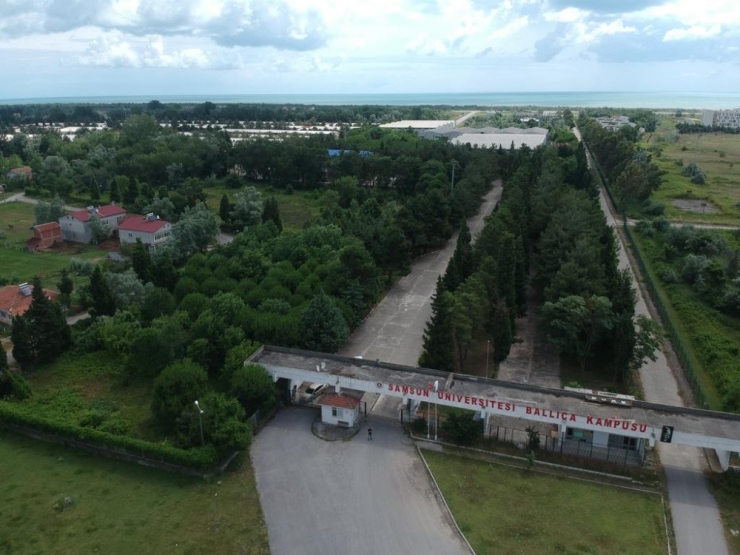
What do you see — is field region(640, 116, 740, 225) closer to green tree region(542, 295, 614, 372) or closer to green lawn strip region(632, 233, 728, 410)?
green lawn strip region(632, 233, 728, 410)

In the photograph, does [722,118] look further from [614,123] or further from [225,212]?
[225,212]

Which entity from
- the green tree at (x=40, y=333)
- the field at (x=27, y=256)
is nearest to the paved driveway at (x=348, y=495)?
the green tree at (x=40, y=333)

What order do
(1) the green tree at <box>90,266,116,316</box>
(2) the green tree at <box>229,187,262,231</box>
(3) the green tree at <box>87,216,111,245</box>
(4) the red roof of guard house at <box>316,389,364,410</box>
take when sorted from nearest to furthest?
(4) the red roof of guard house at <box>316,389,364,410</box>
(1) the green tree at <box>90,266,116,316</box>
(3) the green tree at <box>87,216,111,245</box>
(2) the green tree at <box>229,187,262,231</box>

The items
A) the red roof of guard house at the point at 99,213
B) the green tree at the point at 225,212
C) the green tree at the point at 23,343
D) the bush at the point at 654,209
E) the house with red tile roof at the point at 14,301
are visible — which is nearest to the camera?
the green tree at the point at 23,343

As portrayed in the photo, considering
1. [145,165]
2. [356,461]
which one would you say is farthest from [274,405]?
[145,165]

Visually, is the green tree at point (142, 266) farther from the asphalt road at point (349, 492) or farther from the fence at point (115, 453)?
Answer: the asphalt road at point (349, 492)

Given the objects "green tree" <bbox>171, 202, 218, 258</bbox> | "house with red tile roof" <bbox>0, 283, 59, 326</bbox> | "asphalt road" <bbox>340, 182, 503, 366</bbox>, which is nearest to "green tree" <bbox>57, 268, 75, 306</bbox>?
"house with red tile roof" <bbox>0, 283, 59, 326</bbox>
